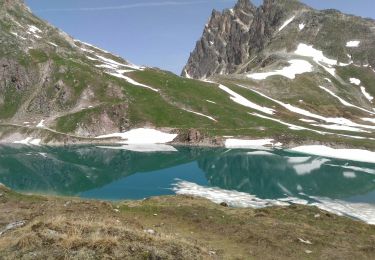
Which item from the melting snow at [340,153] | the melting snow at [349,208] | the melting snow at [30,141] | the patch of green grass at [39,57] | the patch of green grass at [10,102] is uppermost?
the patch of green grass at [39,57]

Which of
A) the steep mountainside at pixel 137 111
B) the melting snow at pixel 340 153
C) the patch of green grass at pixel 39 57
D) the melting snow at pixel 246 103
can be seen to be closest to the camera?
the melting snow at pixel 340 153

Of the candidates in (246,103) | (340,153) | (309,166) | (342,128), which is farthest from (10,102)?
(342,128)

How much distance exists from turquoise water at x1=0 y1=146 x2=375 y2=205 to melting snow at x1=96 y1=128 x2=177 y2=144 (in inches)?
619

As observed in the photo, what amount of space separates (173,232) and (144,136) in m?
115

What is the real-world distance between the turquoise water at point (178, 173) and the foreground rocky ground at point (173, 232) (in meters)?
25.6

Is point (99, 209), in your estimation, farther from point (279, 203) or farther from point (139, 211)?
point (279, 203)

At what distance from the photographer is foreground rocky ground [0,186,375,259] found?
20656 millimetres

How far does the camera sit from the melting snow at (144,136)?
479 ft

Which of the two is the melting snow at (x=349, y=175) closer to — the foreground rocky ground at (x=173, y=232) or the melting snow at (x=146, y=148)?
the foreground rocky ground at (x=173, y=232)

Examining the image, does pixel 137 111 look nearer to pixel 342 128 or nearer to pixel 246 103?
pixel 246 103

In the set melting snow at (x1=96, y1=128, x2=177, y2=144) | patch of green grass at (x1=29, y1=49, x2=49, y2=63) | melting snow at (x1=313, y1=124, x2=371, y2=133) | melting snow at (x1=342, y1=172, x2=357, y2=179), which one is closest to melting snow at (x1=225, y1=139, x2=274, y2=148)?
melting snow at (x1=96, y1=128, x2=177, y2=144)

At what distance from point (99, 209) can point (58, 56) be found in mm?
169283

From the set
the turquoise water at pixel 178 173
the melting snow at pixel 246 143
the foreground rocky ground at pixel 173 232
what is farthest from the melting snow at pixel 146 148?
the foreground rocky ground at pixel 173 232

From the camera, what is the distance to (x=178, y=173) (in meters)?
95.9
